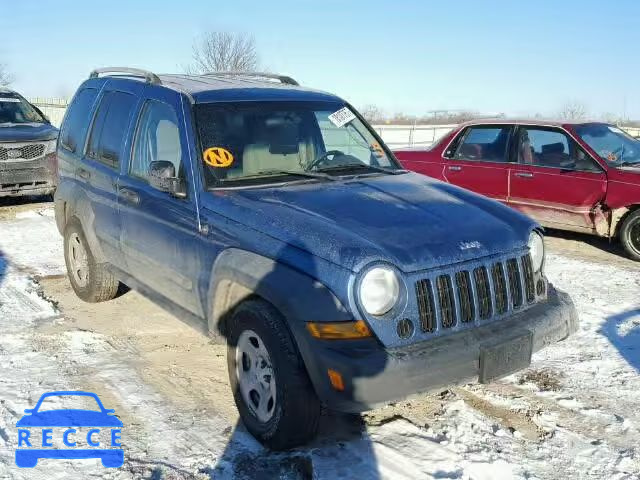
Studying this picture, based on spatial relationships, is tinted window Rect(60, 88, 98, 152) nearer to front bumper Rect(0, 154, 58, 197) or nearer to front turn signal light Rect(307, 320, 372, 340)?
front turn signal light Rect(307, 320, 372, 340)

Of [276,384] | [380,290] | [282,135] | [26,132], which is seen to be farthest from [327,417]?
[26,132]

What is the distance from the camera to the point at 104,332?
5.18 metres

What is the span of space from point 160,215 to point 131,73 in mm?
1611

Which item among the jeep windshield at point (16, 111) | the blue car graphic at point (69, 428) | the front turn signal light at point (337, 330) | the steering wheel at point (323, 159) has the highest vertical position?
the jeep windshield at point (16, 111)

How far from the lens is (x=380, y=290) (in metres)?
3.09

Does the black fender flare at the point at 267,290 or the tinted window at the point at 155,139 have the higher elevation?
the tinted window at the point at 155,139

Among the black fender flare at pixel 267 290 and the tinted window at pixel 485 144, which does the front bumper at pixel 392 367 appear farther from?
the tinted window at pixel 485 144

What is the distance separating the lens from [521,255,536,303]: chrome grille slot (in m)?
3.68

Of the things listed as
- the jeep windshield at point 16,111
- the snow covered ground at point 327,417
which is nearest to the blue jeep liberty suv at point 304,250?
the snow covered ground at point 327,417

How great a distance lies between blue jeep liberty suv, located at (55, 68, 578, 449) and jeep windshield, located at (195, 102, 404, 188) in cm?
1

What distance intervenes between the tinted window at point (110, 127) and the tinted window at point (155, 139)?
23 centimetres

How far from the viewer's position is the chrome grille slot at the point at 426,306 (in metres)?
3.16

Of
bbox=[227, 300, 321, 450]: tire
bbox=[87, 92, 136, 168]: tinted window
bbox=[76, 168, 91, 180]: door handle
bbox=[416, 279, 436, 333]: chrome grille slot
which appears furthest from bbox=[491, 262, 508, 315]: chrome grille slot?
bbox=[76, 168, 91, 180]: door handle

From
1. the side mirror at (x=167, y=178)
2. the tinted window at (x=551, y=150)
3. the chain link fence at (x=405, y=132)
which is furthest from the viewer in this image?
the chain link fence at (x=405, y=132)
